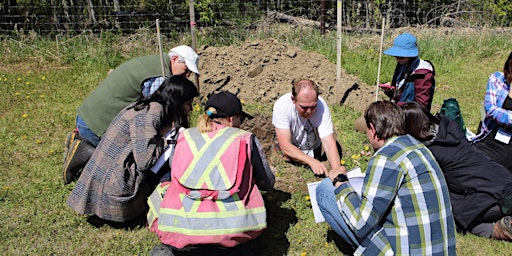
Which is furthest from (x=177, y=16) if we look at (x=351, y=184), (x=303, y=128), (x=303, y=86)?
(x=351, y=184)

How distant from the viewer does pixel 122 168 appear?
3381 millimetres

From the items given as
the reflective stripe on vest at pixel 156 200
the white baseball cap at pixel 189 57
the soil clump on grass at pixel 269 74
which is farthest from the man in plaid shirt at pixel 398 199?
the soil clump on grass at pixel 269 74

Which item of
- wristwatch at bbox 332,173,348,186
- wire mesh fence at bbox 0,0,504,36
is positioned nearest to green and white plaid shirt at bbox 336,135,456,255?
wristwatch at bbox 332,173,348,186

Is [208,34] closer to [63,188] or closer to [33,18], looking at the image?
[33,18]

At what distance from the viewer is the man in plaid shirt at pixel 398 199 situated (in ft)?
8.30

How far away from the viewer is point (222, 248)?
2.87 meters

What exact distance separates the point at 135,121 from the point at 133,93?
0.92 meters

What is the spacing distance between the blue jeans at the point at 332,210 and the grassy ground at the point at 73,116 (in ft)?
1.43

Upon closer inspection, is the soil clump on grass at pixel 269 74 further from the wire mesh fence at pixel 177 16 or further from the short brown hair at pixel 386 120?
the short brown hair at pixel 386 120

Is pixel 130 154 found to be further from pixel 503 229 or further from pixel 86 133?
pixel 503 229

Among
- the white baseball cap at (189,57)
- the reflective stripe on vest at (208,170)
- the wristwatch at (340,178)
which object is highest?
the white baseball cap at (189,57)

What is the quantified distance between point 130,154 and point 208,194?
3.02 ft

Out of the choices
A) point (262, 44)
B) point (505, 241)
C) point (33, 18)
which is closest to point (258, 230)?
point (505, 241)

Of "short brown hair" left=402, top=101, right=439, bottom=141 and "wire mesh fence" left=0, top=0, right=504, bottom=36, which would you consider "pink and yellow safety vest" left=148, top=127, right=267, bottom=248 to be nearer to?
"short brown hair" left=402, top=101, right=439, bottom=141
